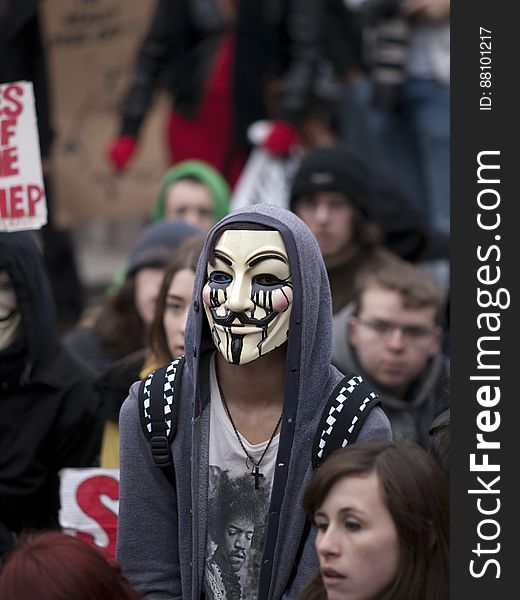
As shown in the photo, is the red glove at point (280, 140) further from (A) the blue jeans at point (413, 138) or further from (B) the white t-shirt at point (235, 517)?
(B) the white t-shirt at point (235, 517)

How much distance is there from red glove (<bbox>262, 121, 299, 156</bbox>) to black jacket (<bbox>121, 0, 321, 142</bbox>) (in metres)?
0.12

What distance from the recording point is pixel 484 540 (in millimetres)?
3039

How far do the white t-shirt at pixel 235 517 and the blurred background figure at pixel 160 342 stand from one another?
42.2 inches

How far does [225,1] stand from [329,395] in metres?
4.55

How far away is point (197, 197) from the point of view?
6988 mm

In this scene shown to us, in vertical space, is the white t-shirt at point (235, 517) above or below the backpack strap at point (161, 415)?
below

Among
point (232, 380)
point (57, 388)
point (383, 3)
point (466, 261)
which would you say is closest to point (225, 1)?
point (383, 3)

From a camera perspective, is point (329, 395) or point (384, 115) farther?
point (384, 115)

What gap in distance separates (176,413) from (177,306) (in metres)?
1.15

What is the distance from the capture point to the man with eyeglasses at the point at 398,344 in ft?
17.4

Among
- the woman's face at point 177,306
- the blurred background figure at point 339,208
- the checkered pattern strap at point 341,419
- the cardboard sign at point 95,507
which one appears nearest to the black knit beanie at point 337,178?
the blurred background figure at point 339,208

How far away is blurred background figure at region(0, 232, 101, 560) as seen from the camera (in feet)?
15.9

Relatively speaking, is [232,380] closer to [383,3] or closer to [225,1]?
[383,3]

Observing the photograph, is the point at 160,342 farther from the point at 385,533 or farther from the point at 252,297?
the point at 385,533
